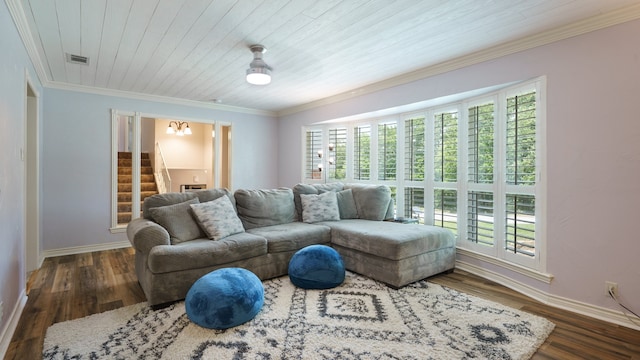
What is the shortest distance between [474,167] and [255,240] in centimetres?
250

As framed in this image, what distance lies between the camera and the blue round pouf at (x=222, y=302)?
216cm

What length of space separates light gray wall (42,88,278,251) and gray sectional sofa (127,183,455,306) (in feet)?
6.49

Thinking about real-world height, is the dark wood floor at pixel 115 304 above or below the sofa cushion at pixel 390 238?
below

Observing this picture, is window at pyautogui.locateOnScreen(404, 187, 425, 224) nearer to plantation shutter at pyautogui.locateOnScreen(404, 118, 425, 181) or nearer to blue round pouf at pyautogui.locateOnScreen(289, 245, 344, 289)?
plantation shutter at pyautogui.locateOnScreen(404, 118, 425, 181)

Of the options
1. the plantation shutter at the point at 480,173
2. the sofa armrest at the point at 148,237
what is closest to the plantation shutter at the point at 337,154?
the plantation shutter at the point at 480,173

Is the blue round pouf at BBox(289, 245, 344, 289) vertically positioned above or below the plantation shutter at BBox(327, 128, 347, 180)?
below

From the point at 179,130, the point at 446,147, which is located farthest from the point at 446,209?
the point at 179,130

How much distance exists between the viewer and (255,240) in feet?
10.2

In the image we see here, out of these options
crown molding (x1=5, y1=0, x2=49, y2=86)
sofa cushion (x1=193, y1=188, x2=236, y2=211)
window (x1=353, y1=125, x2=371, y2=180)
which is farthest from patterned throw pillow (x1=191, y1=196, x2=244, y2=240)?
window (x1=353, y1=125, x2=371, y2=180)

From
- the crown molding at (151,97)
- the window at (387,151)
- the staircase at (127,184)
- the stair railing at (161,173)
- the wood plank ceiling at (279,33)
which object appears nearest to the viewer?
the wood plank ceiling at (279,33)

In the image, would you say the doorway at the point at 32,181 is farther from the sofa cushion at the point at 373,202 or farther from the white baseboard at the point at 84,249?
the sofa cushion at the point at 373,202

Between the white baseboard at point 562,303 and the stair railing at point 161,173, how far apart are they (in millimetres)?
6627

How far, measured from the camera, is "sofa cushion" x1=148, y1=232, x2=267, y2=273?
254 centimetres

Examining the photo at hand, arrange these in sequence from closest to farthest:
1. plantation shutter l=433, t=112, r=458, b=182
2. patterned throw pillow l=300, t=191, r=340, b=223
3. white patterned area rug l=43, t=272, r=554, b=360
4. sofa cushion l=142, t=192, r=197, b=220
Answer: white patterned area rug l=43, t=272, r=554, b=360, sofa cushion l=142, t=192, r=197, b=220, plantation shutter l=433, t=112, r=458, b=182, patterned throw pillow l=300, t=191, r=340, b=223
